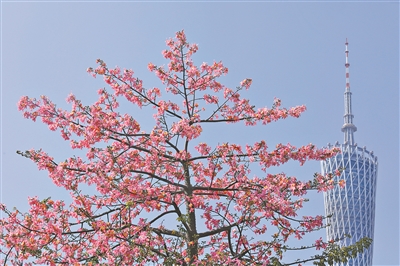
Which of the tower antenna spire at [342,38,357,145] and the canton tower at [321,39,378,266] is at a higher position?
the tower antenna spire at [342,38,357,145]

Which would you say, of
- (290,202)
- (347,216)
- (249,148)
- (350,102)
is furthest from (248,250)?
(350,102)

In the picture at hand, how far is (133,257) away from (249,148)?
2422 millimetres

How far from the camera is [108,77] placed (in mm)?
8961

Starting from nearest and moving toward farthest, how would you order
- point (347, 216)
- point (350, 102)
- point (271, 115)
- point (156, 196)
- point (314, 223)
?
1. point (156, 196)
2. point (314, 223)
3. point (271, 115)
4. point (347, 216)
5. point (350, 102)

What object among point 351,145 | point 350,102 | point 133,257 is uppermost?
point 350,102

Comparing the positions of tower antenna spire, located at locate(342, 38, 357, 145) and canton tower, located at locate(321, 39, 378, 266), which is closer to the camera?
canton tower, located at locate(321, 39, 378, 266)

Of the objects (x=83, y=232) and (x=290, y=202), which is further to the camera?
(x=290, y=202)

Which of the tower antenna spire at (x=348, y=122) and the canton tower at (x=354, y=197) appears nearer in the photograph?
the canton tower at (x=354, y=197)

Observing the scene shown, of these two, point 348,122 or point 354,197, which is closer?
point 354,197

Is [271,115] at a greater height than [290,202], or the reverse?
[271,115]

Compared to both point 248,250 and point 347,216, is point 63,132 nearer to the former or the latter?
point 248,250

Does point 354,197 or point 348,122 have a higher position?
point 348,122

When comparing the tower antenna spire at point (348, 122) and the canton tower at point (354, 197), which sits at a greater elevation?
the tower antenna spire at point (348, 122)

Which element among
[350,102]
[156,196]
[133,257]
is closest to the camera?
[133,257]
